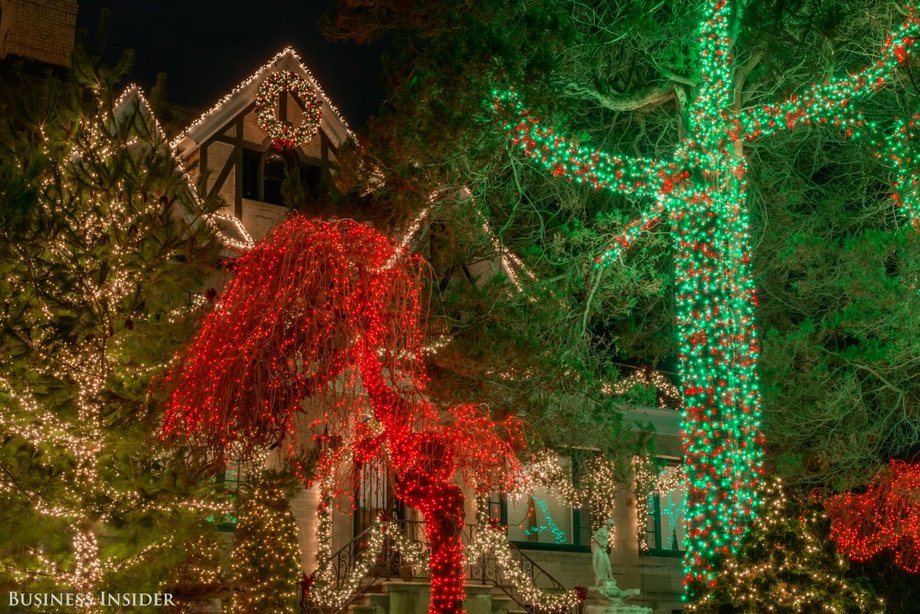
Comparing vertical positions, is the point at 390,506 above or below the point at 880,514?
above

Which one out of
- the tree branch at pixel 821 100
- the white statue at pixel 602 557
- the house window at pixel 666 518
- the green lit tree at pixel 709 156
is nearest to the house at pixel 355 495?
the house window at pixel 666 518

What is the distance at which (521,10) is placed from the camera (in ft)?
49.6

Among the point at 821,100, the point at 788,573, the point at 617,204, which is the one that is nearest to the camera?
the point at 788,573

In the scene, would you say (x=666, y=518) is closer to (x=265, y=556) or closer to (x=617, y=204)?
(x=617, y=204)

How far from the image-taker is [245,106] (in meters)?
20.4

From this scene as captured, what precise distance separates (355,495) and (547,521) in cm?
767

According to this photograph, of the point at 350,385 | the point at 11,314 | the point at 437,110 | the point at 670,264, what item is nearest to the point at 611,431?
the point at 670,264

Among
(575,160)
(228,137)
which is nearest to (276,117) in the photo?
(228,137)

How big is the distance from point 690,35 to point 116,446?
34.3 feet

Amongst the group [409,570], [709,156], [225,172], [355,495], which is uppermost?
[225,172]

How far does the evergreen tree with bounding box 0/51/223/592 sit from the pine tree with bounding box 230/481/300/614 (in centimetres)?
145

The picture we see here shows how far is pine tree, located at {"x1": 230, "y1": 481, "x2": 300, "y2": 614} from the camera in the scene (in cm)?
1532

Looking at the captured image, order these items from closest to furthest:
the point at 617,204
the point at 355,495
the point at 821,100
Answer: the point at 821,100, the point at 355,495, the point at 617,204

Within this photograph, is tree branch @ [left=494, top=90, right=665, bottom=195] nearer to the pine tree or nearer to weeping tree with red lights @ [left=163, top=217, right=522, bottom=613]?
weeping tree with red lights @ [left=163, top=217, right=522, bottom=613]
